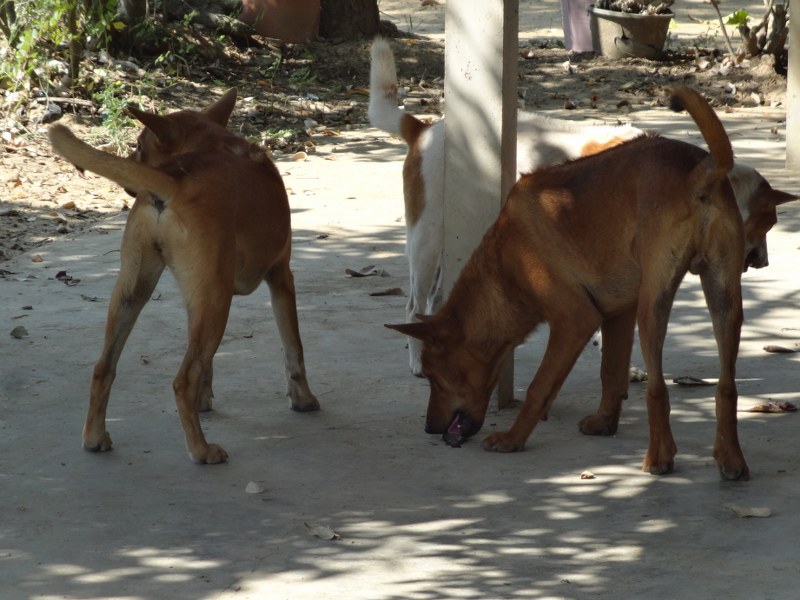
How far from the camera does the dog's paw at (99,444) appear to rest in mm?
4930

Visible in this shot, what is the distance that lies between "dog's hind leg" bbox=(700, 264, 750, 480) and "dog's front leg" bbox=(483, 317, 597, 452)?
56 centimetres

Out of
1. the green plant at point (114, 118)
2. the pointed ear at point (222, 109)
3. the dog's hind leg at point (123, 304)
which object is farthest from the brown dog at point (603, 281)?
the green plant at point (114, 118)

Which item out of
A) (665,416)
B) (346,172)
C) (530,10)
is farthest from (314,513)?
(530,10)

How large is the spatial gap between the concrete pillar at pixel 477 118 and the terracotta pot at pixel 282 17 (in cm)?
995

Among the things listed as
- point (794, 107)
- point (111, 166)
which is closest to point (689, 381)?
point (111, 166)

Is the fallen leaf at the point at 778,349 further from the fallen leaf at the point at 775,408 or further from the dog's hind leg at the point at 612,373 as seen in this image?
Answer: the dog's hind leg at the point at 612,373

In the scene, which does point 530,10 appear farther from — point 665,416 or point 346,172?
point 665,416

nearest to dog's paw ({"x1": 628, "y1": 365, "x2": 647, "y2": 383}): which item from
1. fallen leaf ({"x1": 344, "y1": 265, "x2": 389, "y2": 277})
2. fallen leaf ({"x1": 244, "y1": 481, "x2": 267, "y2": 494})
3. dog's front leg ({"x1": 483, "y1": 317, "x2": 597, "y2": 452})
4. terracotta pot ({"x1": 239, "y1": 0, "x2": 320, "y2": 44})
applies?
dog's front leg ({"x1": 483, "y1": 317, "x2": 597, "y2": 452})

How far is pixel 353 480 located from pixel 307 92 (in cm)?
917

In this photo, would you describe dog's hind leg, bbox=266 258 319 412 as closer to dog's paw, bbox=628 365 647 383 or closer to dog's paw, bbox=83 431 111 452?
dog's paw, bbox=83 431 111 452

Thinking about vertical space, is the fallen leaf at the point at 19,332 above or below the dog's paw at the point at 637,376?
above

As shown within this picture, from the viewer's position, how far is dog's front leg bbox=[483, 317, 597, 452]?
4852mm

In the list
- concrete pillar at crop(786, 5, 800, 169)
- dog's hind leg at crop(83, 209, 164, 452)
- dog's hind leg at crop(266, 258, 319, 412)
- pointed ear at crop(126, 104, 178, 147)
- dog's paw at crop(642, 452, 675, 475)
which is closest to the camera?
dog's paw at crop(642, 452, 675, 475)

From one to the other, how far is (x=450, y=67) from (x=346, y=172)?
514 centimetres
